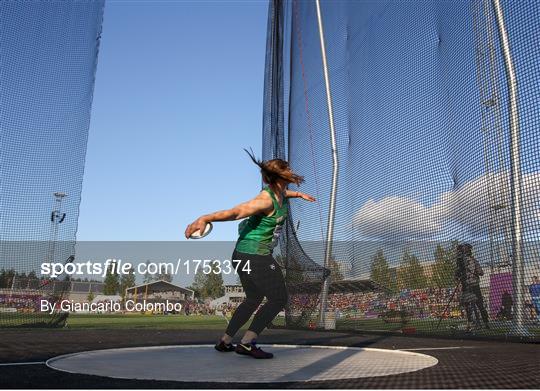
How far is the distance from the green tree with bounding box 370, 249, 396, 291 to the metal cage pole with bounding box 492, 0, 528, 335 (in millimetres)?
1783

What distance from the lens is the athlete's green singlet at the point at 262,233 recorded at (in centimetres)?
360

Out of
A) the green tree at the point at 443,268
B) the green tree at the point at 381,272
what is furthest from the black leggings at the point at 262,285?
the green tree at the point at 381,272

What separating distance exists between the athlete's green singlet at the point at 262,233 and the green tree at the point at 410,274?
2986 mm

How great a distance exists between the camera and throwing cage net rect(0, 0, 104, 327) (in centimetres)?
809

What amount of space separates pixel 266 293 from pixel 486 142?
285cm

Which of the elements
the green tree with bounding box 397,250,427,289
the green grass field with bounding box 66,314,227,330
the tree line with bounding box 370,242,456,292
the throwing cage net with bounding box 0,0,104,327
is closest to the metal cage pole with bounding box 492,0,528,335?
the tree line with bounding box 370,242,456,292

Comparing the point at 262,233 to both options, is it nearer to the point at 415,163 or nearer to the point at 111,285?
the point at 415,163

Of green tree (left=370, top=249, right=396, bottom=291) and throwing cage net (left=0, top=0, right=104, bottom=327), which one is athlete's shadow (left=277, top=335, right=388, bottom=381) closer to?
green tree (left=370, top=249, right=396, bottom=291)

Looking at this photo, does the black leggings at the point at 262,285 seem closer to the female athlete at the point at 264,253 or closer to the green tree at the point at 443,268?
the female athlete at the point at 264,253

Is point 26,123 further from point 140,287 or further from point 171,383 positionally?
point 140,287

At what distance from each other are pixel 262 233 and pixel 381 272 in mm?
3578

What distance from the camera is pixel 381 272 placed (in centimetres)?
679

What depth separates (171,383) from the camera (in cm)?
242

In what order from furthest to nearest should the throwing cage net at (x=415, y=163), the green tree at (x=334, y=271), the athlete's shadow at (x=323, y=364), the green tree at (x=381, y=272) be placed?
the green tree at (x=334, y=271), the green tree at (x=381, y=272), the throwing cage net at (x=415, y=163), the athlete's shadow at (x=323, y=364)
